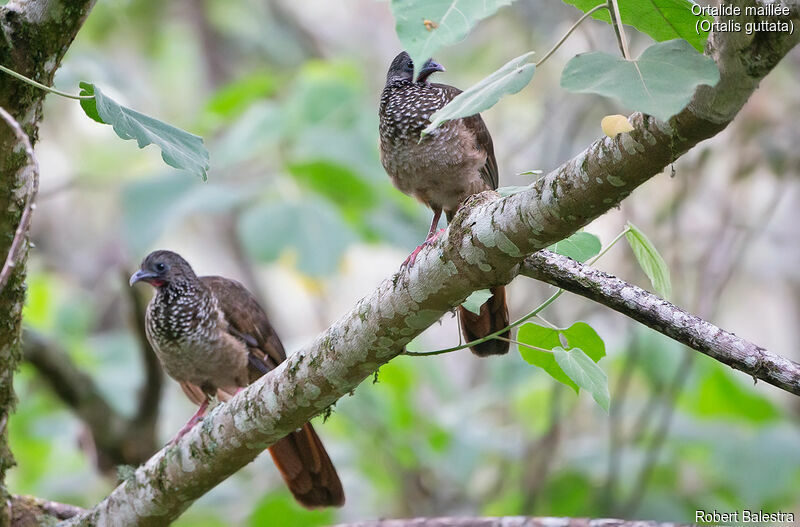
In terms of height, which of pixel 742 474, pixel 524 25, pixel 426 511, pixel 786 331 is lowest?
pixel 786 331

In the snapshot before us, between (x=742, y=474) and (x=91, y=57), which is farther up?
(x=91, y=57)

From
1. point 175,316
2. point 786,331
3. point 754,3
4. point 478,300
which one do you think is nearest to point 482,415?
point 786,331

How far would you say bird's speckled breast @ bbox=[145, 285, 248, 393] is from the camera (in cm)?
344

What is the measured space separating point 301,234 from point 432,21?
2.94 metres

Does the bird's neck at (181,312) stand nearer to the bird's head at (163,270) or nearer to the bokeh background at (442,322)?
the bird's head at (163,270)

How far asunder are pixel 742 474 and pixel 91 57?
3919mm

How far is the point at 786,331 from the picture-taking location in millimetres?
7266

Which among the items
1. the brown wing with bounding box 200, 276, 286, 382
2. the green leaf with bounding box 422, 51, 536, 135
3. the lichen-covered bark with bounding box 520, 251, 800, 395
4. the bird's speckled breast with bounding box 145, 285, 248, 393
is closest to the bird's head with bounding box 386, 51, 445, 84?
the brown wing with bounding box 200, 276, 286, 382

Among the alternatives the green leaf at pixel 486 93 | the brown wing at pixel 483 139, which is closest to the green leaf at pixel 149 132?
the green leaf at pixel 486 93

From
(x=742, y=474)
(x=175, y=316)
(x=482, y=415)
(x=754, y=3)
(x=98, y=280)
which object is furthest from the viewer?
(x=98, y=280)

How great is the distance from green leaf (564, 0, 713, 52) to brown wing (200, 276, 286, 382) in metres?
2.17

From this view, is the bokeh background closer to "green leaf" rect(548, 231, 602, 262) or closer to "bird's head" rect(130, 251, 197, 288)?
"bird's head" rect(130, 251, 197, 288)

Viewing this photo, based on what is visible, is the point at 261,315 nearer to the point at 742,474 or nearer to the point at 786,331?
the point at 742,474

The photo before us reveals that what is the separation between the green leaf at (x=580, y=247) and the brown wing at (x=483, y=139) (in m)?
1.00
